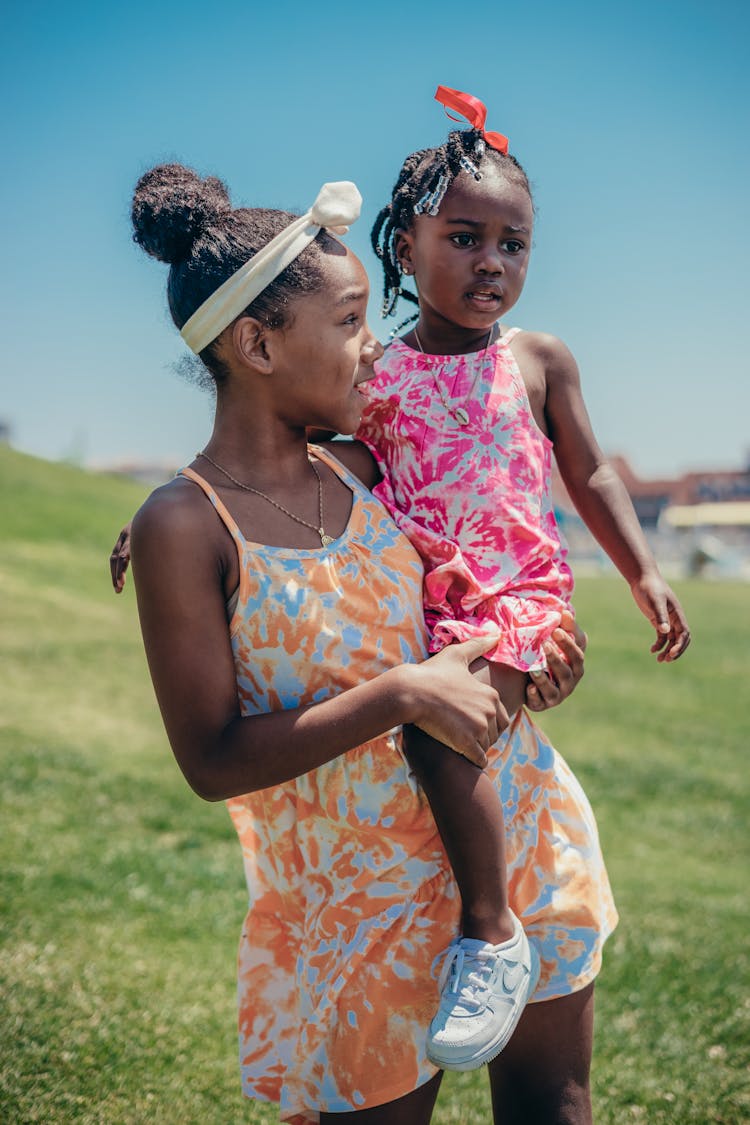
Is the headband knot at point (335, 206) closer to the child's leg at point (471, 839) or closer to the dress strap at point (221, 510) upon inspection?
the dress strap at point (221, 510)

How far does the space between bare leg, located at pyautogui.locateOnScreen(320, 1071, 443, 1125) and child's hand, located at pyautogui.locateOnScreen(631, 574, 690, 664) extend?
1085mm

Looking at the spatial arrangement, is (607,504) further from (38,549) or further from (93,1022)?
(38,549)

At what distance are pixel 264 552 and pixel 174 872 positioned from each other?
445 centimetres

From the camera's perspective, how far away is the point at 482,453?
2373mm

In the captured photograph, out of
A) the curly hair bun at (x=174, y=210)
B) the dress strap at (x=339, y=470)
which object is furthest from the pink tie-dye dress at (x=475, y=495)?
the curly hair bun at (x=174, y=210)

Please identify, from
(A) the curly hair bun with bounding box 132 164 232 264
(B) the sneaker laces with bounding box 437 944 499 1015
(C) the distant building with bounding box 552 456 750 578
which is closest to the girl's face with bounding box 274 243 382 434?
(A) the curly hair bun with bounding box 132 164 232 264

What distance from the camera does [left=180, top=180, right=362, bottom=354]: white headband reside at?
2.10 meters

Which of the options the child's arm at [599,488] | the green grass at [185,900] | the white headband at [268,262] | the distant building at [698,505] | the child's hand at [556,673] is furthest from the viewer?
the distant building at [698,505]

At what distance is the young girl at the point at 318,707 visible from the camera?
6.40 feet

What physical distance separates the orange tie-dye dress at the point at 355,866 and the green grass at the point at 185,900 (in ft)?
5.17

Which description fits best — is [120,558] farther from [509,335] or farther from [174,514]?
[509,335]

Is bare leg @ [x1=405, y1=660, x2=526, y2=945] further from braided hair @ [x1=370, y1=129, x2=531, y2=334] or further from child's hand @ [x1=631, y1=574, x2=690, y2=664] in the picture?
braided hair @ [x1=370, y1=129, x2=531, y2=334]

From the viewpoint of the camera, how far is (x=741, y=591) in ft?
78.6

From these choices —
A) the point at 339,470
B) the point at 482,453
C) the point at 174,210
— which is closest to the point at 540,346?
the point at 482,453
